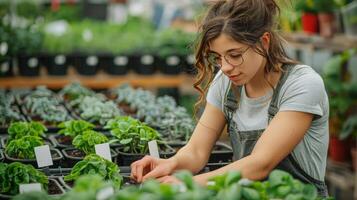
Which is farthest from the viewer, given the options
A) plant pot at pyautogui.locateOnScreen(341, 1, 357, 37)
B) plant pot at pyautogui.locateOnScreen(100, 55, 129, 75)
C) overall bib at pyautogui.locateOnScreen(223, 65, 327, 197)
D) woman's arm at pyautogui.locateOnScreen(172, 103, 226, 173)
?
plant pot at pyautogui.locateOnScreen(100, 55, 129, 75)

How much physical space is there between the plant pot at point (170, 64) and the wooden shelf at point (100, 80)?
50mm

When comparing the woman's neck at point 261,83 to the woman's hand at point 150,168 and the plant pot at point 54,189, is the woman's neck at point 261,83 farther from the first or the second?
the plant pot at point 54,189

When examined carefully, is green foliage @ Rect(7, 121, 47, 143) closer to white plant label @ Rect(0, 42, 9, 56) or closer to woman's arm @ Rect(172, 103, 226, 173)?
woman's arm @ Rect(172, 103, 226, 173)

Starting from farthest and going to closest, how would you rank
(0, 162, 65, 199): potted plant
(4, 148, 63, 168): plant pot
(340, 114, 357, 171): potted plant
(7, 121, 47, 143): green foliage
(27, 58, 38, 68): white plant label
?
(27, 58, 38, 68): white plant label, (340, 114, 357, 171): potted plant, (7, 121, 47, 143): green foliage, (4, 148, 63, 168): plant pot, (0, 162, 65, 199): potted plant

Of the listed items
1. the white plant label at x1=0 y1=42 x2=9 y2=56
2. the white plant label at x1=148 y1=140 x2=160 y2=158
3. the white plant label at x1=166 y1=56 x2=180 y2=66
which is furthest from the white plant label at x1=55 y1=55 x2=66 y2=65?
the white plant label at x1=148 y1=140 x2=160 y2=158

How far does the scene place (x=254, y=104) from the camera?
2.39 meters

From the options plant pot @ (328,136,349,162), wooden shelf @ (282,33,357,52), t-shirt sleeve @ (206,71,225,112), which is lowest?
plant pot @ (328,136,349,162)

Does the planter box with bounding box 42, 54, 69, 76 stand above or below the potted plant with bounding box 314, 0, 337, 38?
below

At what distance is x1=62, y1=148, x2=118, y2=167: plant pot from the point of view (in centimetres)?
260

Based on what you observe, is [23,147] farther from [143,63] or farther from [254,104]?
[143,63]

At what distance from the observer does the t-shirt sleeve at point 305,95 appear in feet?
7.16

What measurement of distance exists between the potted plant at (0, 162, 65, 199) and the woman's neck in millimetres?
768

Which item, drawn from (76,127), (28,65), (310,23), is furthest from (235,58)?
(28,65)

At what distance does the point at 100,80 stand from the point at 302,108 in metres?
3.98
